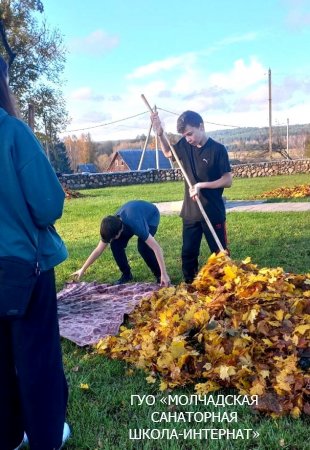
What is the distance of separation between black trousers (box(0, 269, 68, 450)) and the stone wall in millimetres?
23744

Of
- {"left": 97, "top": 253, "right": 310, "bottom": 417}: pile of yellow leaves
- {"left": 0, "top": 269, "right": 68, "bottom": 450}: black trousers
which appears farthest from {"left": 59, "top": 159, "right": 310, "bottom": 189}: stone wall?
{"left": 0, "top": 269, "right": 68, "bottom": 450}: black trousers

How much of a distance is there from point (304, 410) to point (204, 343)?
71 centimetres

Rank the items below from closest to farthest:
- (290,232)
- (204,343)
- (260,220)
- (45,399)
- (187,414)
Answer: (45,399)
(187,414)
(204,343)
(290,232)
(260,220)

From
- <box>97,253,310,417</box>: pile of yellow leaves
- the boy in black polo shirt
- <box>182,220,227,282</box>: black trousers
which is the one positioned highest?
the boy in black polo shirt

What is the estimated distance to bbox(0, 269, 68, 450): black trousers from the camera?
6.03 ft

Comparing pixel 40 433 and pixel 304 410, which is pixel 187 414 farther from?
pixel 40 433

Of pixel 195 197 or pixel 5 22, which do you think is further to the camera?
pixel 5 22

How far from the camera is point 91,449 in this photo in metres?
2.21

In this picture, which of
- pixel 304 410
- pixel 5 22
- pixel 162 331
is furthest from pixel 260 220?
pixel 5 22

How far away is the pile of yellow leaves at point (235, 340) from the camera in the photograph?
2496 millimetres

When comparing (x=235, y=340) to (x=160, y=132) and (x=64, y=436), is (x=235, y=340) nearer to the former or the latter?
(x=64, y=436)

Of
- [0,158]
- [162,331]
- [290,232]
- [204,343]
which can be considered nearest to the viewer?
[0,158]

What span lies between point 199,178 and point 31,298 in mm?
2783

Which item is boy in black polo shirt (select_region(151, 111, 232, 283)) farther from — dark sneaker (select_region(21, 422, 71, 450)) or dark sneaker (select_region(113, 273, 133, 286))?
dark sneaker (select_region(21, 422, 71, 450))
